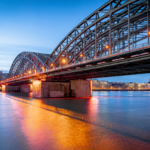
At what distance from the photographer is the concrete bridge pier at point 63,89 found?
194 ft

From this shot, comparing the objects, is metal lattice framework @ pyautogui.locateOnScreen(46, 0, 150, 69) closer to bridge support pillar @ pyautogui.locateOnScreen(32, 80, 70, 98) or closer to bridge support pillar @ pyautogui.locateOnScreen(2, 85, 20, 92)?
bridge support pillar @ pyautogui.locateOnScreen(32, 80, 70, 98)

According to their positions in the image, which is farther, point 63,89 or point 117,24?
point 63,89

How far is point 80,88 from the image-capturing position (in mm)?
62000

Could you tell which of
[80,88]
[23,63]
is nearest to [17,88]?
[23,63]

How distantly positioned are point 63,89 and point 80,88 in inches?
231

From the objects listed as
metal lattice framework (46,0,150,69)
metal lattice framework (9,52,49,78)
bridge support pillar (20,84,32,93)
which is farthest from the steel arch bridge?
bridge support pillar (20,84,32,93)

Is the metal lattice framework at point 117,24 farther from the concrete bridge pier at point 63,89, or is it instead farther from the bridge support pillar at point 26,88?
the bridge support pillar at point 26,88

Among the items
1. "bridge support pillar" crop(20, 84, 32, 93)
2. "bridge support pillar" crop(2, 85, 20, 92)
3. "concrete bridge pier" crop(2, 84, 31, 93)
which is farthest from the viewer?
"bridge support pillar" crop(2, 85, 20, 92)

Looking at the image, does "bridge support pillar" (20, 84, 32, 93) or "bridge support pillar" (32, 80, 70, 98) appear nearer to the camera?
"bridge support pillar" (32, 80, 70, 98)

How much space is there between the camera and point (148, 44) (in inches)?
934

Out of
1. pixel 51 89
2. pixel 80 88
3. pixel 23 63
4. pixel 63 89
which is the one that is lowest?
pixel 63 89

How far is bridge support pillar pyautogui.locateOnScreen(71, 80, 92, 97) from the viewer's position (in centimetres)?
6092

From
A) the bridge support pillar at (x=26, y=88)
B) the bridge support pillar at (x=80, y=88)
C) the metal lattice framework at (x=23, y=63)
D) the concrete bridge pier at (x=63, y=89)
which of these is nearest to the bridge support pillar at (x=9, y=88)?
the bridge support pillar at (x=26, y=88)

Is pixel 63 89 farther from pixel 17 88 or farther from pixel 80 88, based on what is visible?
pixel 17 88
